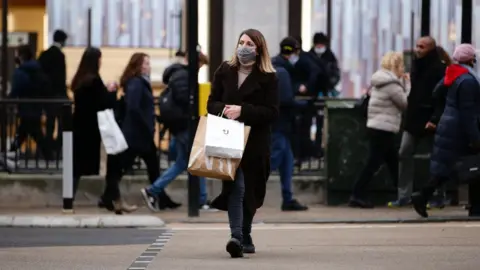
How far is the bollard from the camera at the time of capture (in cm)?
1557

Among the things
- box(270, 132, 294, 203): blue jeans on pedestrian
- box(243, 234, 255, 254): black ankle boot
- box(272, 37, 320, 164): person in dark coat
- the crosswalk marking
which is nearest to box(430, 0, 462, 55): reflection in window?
box(272, 37, 320, 164): person in dark coat

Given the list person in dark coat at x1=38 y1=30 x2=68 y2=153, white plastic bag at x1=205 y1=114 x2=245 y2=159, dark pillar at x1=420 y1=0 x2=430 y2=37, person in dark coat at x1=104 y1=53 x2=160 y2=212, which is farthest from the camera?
person in dark coat at x1=38 y1=30 x2=68 y2=153

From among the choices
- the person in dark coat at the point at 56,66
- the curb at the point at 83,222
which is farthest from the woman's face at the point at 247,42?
the person in dark coat at the point at 56,66

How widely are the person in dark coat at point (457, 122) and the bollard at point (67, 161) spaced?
3.55m

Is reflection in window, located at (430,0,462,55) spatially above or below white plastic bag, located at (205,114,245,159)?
above

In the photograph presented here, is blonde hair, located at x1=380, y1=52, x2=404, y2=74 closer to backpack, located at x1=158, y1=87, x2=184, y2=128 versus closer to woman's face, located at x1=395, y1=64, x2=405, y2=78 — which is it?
woman's face, located at x1=395, y1=64, x2=405, y2=78

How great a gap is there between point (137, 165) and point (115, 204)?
1335 millimetres

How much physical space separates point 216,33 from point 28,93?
8.52 ft

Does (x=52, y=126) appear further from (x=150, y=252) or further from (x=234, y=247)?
(x=234, y=247)

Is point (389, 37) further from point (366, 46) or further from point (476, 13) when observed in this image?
point (476, 13)

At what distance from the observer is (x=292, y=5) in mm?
19750

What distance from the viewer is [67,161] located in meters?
15.7

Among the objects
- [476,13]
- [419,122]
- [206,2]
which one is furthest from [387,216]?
[206,2]

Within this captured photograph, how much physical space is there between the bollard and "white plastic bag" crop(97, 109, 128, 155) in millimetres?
353
